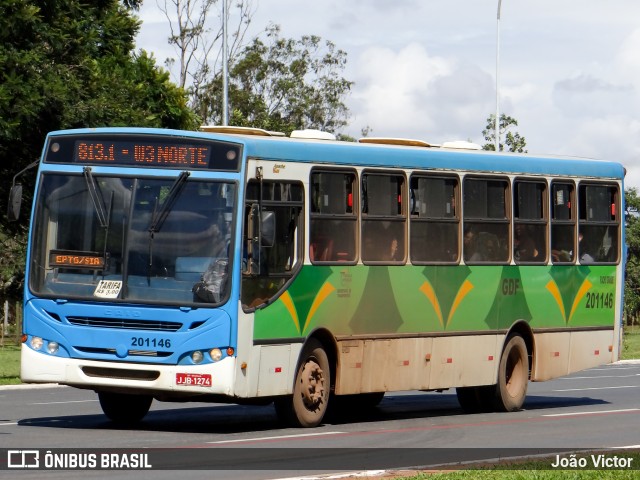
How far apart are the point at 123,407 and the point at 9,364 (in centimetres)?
2319

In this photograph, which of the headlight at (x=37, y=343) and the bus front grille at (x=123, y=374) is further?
the headlight at (x=37, y=343)

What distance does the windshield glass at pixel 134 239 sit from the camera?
53.9ft

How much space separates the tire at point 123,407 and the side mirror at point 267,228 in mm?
2458

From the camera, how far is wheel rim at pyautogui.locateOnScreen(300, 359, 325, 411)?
17.6 metres

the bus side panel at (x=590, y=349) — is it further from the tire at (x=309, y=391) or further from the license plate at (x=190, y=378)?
the license plate at (x=190, y=378)

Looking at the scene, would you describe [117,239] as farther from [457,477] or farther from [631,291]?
[631,291]

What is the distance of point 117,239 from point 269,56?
5181 centimetres

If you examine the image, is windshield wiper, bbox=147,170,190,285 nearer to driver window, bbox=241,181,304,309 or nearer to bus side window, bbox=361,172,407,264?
driver window, bbox=241,181,304,309

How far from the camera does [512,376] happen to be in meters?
21.6

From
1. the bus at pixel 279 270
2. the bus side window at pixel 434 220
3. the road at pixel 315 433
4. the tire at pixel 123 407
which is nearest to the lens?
the road at pixel 315 433

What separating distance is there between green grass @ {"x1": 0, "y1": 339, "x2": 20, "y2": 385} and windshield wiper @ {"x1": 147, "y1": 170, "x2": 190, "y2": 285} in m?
12.4

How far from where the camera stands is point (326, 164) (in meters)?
18.2

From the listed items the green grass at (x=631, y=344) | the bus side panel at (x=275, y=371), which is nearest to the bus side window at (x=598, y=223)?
the green grass at (x=631, y=344)

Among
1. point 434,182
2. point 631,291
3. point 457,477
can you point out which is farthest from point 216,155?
point 631,291
